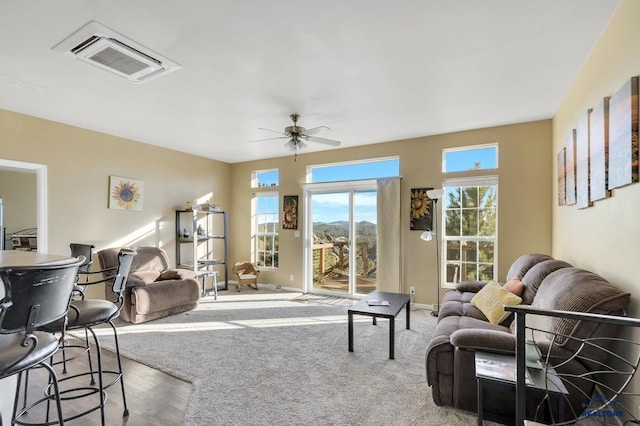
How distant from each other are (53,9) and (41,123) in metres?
2.75

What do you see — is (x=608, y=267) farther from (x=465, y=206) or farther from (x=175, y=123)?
(x=175, y=123)

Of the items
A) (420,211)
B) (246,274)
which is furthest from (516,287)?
(246,274)

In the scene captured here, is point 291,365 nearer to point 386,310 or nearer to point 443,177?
point 386,310

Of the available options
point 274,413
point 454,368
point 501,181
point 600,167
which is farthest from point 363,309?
point 501,181

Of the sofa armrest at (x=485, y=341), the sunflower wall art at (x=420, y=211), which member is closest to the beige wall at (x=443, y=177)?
the sunflower wall art at (x=420, y=211)

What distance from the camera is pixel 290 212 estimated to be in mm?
6105

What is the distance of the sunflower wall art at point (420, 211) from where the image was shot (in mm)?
4758

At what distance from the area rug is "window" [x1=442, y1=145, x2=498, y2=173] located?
224 centimetres

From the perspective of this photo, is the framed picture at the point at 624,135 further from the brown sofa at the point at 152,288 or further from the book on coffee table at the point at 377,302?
the brown sofa at the point at 152,288

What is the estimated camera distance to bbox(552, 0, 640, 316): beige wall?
180 cm

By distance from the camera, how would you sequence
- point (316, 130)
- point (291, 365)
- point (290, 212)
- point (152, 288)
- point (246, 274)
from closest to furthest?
point (291, 365) → point (316, 130) → point (152, 288) → point (290, 212) → point (246, 274)

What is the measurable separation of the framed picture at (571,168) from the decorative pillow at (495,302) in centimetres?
Result: 108

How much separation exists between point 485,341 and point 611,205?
1252 mm

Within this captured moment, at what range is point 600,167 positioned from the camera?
2.16 m
